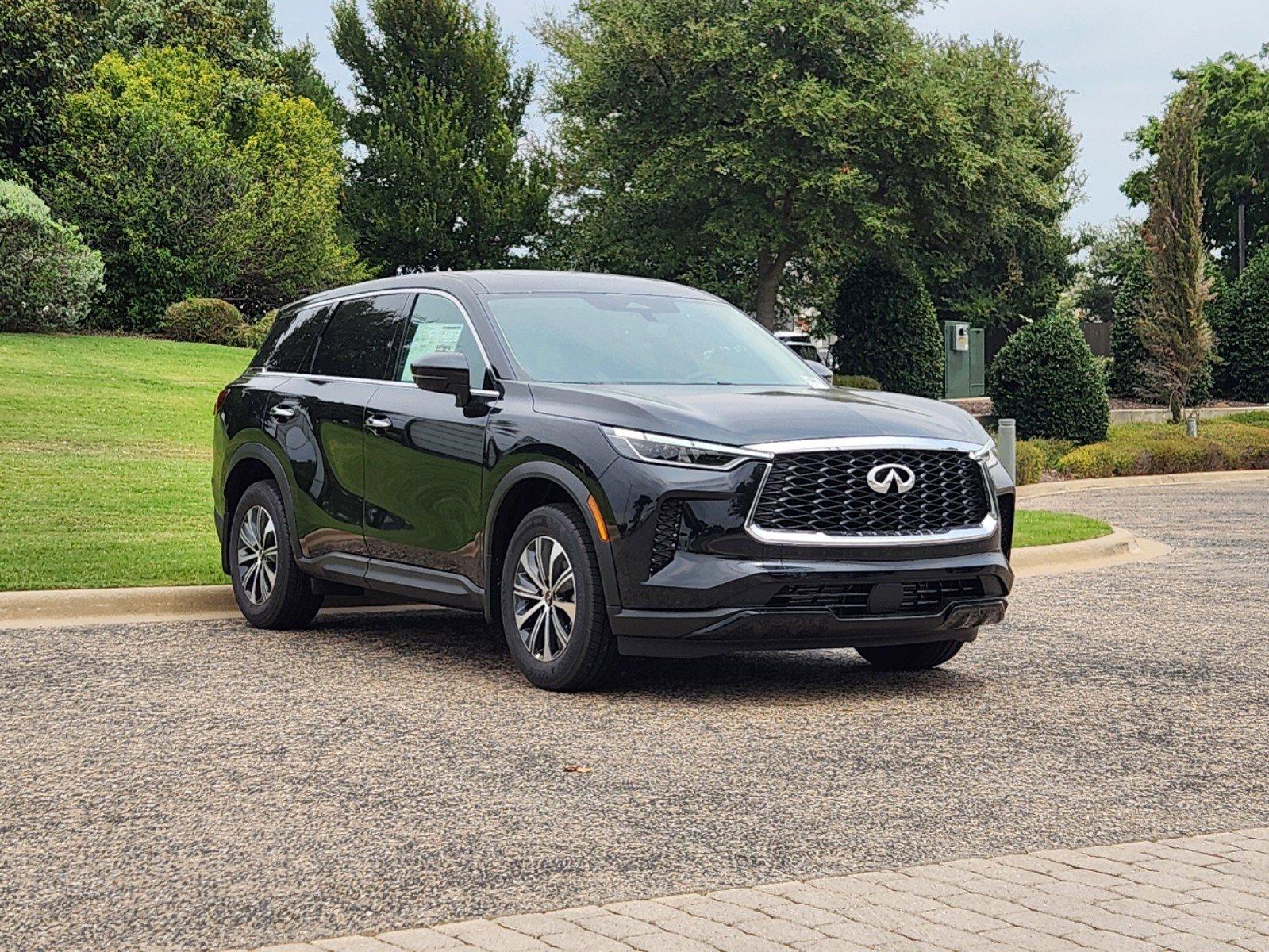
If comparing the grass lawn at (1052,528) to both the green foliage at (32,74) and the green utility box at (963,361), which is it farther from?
the green utility box at (963,361)

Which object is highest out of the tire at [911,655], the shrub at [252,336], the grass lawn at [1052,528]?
the shrub at [252,336]

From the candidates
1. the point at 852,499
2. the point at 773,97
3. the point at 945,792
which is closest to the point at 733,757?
the point at 945,792

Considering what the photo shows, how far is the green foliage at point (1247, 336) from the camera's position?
41.1 meters

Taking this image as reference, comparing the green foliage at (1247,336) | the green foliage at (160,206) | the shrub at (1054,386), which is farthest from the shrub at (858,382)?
the green foliage at (160,206)

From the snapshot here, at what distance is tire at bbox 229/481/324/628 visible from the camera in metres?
9.86

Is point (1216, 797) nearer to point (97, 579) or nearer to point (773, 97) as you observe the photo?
point (97, 579)

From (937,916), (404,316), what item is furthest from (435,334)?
(937,916)

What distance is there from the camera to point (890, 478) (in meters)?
7.53

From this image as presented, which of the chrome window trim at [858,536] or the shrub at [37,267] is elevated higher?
the shrub at [37,267]

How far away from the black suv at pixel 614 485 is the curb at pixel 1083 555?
504cm

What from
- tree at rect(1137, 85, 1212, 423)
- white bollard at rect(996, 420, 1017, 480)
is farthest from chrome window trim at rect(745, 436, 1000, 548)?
tree at rect(1137, 85, 1212, 423)

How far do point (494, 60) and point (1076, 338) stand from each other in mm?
40162

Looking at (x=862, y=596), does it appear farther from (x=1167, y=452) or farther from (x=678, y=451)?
(x=1167, y=452)

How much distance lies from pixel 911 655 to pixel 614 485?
2.12 meters
